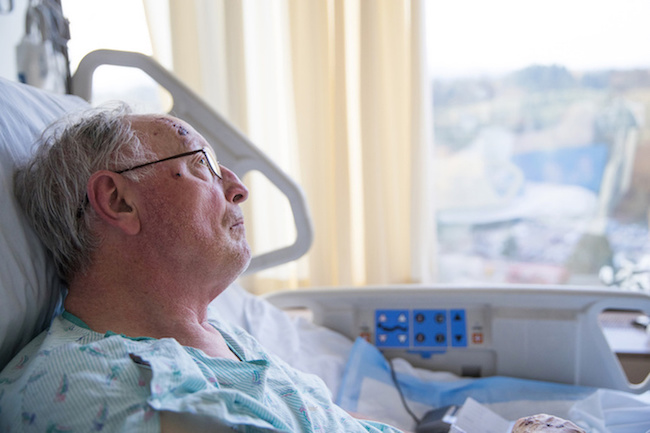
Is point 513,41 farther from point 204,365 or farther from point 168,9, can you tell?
point 204,365

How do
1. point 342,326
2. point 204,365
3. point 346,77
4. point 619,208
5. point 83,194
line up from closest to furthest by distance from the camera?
point 204,365 → point 83,194 → point 342,326 → point 346,77 → point 619,208

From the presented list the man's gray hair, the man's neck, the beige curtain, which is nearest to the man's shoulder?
the man's neck

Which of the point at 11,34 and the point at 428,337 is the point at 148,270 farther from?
the point at 428,337

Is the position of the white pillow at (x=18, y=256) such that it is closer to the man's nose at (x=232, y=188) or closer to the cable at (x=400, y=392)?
the man's nose at (x=232, y=188)

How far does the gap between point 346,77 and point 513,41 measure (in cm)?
77

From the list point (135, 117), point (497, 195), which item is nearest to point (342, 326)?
point (135, 117)

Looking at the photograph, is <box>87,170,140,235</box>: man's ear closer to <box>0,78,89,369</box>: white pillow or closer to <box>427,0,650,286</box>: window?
<box>0,78,89,369</box>: white pillow

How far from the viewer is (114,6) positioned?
2.33m

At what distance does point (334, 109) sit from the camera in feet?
7.42

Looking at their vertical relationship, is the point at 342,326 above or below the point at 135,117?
below

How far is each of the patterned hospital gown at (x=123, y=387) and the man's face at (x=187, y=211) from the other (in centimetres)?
17

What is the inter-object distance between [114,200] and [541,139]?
6.67ft

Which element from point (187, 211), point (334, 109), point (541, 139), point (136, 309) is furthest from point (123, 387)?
point (541, 139)

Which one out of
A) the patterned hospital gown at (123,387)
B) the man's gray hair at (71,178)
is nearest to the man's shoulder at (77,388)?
the patterned hospital gown at (123,387)
